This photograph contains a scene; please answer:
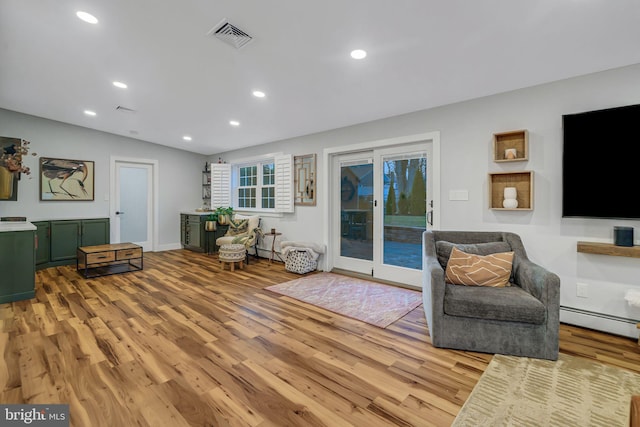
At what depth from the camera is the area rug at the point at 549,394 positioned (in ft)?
5.11

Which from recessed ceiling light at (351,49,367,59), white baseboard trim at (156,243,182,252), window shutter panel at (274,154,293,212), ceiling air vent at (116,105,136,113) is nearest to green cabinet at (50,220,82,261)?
white baseboard trim at (156,243,182,252)

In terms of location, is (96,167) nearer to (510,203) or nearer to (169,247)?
(169,247)

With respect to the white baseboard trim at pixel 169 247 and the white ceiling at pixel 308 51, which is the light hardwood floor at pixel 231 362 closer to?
the white ceiling at pixel 308 51

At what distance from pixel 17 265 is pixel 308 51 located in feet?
13.6

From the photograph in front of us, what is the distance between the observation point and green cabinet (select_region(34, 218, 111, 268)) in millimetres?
5004

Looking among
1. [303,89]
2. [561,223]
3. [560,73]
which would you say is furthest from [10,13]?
[561,223]

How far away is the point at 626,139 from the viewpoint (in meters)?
2.48

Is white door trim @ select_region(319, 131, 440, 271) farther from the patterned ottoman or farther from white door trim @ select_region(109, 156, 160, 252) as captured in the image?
white door trim @ select_region(109, 156, 160, 252)

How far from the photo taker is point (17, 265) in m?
3.41

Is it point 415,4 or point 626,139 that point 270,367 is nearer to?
point 415,4

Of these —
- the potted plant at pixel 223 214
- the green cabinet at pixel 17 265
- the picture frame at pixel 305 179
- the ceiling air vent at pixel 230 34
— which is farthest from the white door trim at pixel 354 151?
the green cabinet at pixel 17 265

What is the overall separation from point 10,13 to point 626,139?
212 inches

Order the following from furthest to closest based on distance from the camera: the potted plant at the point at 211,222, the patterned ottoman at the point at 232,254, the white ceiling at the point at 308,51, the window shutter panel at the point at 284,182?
the potted plant at the point at 211,222, the window shutter panel at the point at 284,182, the patterned ottoman at the point at 232,254, the white ceiling at the point at 308,51

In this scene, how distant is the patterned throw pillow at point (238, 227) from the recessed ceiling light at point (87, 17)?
3857 mm
